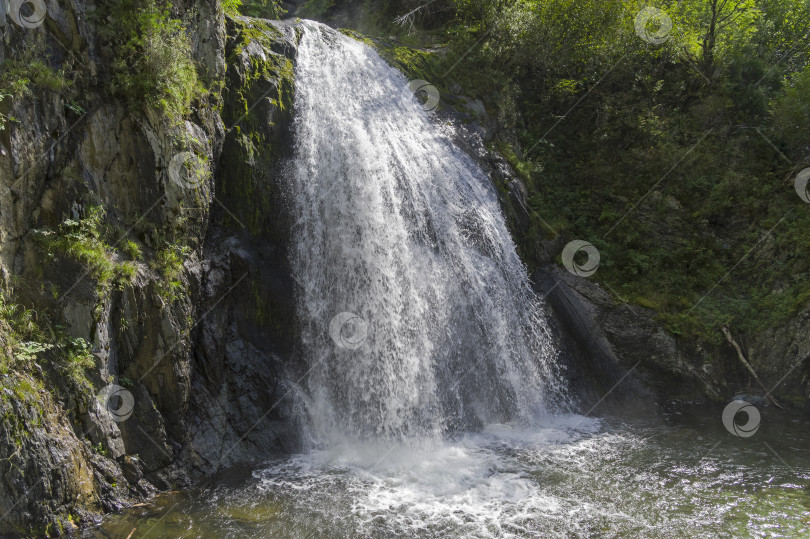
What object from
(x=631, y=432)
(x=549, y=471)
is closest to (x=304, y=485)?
(x=549, y=471)

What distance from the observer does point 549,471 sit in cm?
725

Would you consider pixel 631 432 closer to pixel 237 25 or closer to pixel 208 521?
pixel 208 521

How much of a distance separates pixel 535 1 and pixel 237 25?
9910 millimetres

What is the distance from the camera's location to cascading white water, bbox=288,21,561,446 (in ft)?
28.1
